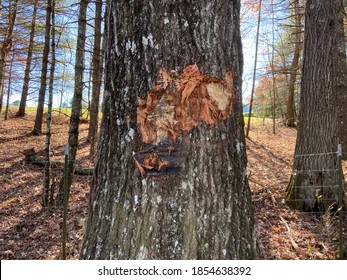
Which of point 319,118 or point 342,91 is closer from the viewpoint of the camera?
point 319,118

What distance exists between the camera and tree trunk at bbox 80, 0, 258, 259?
1625 mm

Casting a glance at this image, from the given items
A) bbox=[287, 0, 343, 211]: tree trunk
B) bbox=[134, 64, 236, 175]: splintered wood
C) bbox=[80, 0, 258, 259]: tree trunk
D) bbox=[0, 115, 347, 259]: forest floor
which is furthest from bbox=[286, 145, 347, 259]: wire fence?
bbox=[134, 64, 236, 175]: splintered wood

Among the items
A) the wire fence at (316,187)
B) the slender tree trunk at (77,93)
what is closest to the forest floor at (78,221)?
the wire fence at (316,187)

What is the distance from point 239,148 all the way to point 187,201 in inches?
17.8

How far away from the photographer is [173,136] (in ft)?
5.39

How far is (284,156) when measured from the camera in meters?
11.2

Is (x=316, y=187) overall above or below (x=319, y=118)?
below

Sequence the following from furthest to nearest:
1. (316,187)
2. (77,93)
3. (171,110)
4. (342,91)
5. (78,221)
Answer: (342,91)
(77,93)
(316,187)
(78,221)
(171,110)

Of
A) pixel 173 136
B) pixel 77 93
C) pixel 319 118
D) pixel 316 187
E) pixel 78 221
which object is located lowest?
pixel 78 221

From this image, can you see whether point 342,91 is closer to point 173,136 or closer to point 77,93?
point 77,93

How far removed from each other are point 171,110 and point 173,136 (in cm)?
14

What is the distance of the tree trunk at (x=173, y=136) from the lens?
162 centimetres

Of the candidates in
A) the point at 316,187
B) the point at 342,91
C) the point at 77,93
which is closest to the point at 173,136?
the point at 316,187

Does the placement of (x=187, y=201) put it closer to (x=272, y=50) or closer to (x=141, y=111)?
(x=141, y=111)
